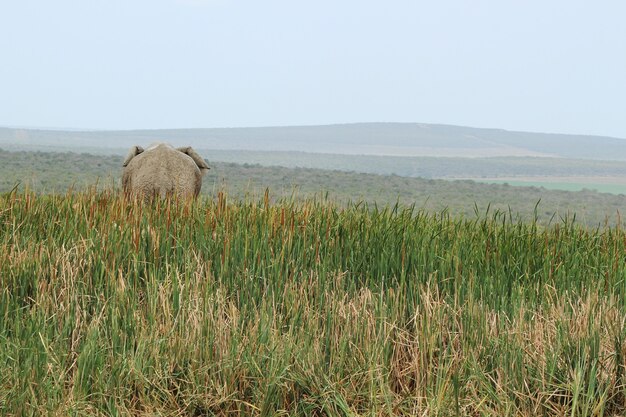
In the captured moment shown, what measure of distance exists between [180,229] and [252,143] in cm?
13534

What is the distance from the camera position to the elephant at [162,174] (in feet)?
27.7

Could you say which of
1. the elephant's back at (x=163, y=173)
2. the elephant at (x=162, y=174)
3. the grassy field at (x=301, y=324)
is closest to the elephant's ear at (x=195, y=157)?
the elephant at (x=162, y=174)

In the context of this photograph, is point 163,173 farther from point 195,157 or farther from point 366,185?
point 366,185

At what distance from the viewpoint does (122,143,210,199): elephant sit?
8438mm

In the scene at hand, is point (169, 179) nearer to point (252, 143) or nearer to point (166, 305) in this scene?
point (166, 305)

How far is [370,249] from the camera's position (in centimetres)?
601

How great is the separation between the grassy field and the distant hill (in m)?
125

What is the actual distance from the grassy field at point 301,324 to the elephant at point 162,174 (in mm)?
1947

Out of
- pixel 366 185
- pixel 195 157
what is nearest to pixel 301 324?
pixel 195 157

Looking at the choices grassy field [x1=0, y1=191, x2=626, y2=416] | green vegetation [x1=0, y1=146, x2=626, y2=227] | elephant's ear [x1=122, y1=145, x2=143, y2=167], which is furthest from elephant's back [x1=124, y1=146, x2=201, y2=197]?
green vegetation [x1=0, y1=146, x2=626, y2=227]

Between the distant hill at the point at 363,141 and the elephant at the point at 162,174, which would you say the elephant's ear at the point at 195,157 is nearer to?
the elephant at the point at 162,174


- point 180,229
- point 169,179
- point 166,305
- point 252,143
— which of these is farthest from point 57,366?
point 252,143

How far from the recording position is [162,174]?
8.47m

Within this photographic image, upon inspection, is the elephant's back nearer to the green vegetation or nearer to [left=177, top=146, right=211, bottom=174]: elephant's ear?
[left=177, top=146, right=211, bottom=174]: elephant's ear
